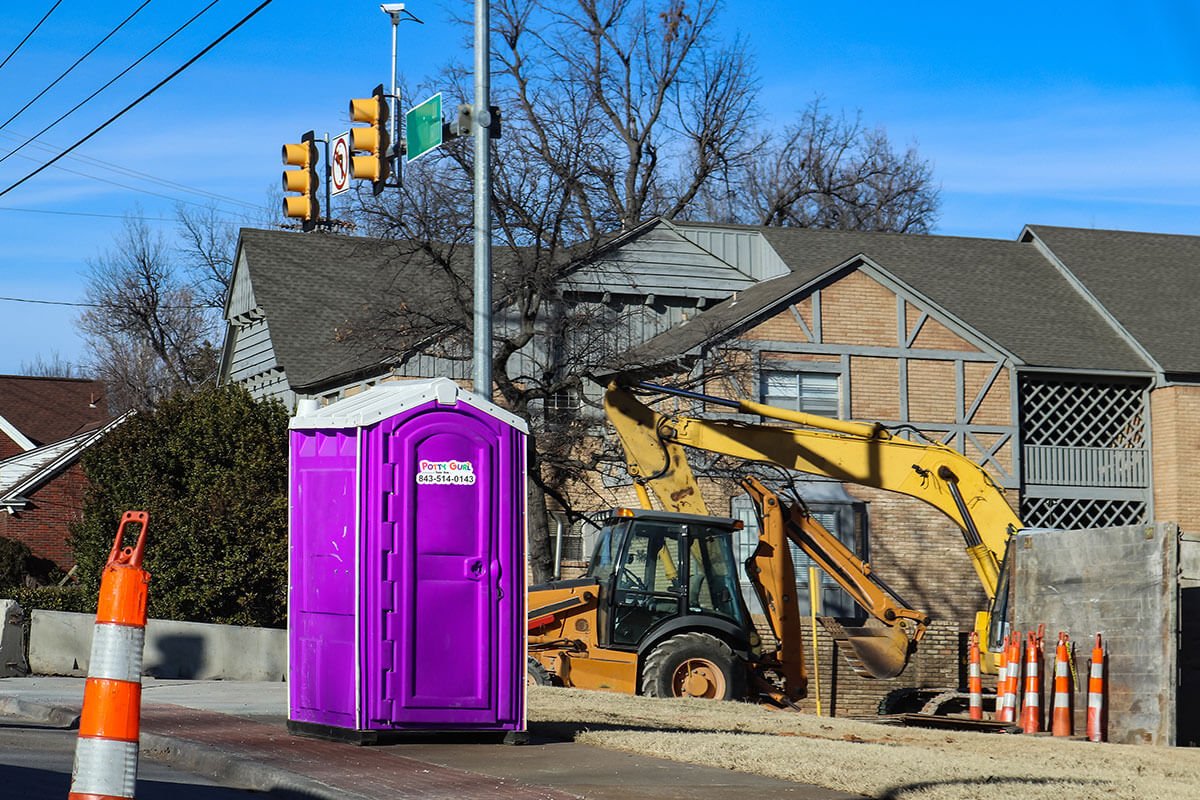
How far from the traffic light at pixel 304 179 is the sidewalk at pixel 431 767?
503cm

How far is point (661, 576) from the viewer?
62.6ft

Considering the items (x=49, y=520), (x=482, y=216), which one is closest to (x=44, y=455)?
(x=49, y=520)

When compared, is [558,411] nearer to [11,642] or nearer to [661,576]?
[661,576]

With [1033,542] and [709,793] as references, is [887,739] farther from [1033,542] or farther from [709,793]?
[1033,542]

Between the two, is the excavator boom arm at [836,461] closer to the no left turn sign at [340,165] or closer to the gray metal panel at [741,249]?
the no left turn sign at [340,165]

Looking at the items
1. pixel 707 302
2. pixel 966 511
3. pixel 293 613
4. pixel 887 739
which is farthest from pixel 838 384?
pixel 293 613

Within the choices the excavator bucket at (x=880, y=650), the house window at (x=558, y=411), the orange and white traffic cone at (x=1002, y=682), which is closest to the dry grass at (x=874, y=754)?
the orange and white traffic cone at (x=1002, y=682)

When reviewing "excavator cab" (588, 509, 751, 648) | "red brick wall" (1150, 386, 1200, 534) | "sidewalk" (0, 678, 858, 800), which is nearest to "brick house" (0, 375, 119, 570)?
"excavator cab" (588, 509, 751, 648)

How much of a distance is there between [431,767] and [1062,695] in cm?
970

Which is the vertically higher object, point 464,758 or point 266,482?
point 266,482

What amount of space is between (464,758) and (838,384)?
23.0 meters

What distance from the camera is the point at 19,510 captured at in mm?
42406

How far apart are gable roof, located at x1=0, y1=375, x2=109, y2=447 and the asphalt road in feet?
134

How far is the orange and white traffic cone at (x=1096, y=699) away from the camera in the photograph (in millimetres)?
17109
